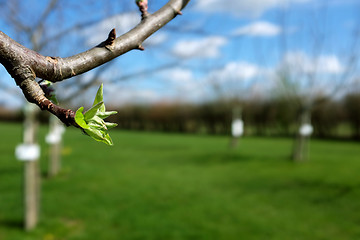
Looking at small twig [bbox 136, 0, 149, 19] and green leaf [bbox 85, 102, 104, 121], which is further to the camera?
small twig [bbox 136, 0, 149, 19]

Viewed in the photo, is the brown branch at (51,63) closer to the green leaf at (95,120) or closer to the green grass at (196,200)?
the green leaf at (95,120)

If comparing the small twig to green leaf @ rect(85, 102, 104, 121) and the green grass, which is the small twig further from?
the green grass

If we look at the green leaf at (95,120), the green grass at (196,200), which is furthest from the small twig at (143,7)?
the green grass at (196,200)

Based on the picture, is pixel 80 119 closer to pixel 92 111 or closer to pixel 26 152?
pixel 92 111

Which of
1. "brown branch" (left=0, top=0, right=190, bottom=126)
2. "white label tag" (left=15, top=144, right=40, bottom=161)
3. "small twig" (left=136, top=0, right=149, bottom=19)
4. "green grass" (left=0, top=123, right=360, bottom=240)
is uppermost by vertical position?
"small twig" (left=136, top=0, right=149, bottom=19)

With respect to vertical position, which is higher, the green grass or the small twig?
the small twig

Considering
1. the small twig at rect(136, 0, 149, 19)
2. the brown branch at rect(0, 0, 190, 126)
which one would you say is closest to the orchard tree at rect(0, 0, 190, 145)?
the brown branch at rect(0, 0, 190, 126)

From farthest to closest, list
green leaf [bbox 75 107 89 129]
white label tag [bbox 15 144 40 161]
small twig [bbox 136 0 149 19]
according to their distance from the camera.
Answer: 1. white label tag [bbox 15 144 40 161]
2. small twig [bbox 136 0 149 19]
3. green leaf [bbox 75 107 89 129]

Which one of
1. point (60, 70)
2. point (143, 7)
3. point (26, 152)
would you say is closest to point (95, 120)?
point (60, 70)
